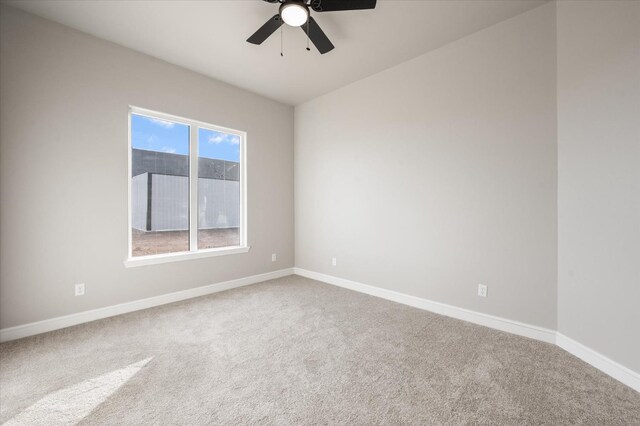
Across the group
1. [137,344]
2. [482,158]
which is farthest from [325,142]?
[137,344]

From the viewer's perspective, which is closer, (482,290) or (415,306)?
(482,290)

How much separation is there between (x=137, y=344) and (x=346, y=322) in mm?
1922

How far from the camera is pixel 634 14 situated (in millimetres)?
1800

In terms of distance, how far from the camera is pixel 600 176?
199 centimetres

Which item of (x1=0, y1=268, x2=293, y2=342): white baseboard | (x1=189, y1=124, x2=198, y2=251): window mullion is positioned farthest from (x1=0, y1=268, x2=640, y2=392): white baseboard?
(x1=189, y1=124, x2=198, y2=251): window mullion

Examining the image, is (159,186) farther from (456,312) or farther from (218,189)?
(456,312)

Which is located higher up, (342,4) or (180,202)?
(342,4)

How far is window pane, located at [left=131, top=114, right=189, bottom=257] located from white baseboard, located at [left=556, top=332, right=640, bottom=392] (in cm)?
412

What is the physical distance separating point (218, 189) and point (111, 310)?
1.91 metres

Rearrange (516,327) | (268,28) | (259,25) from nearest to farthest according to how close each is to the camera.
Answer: (268,28) < (516,327) < (259,25)

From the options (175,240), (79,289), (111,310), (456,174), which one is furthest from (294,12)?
(111,310)

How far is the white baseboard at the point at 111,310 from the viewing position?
2482 millimetres

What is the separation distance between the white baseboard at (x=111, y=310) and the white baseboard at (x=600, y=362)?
366 cm

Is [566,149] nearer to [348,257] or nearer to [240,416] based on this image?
[348,257]
